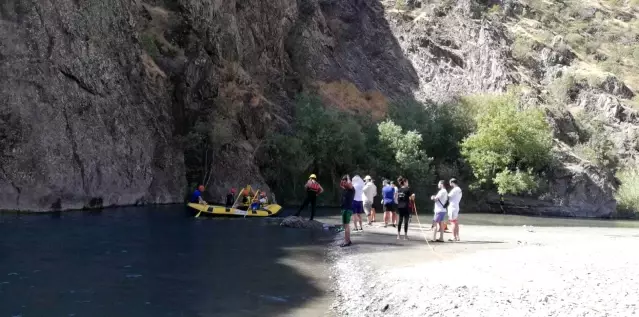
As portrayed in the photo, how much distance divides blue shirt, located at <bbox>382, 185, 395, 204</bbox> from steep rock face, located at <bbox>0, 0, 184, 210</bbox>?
19.0 m

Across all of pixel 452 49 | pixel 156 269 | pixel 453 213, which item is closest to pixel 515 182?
pixel 452 49

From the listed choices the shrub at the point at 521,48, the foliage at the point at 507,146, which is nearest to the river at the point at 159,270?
the foliage at the point at 507,146

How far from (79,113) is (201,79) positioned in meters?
13.5

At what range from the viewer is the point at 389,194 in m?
24.8

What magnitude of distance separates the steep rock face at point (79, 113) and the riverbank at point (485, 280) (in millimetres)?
20541

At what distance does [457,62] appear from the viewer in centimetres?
7438

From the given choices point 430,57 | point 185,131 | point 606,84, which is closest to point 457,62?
point 430,57

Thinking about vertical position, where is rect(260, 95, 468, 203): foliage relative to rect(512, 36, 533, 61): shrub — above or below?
below

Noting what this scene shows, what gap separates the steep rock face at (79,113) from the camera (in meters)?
31.4

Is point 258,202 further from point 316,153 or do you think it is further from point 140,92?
point 316,153

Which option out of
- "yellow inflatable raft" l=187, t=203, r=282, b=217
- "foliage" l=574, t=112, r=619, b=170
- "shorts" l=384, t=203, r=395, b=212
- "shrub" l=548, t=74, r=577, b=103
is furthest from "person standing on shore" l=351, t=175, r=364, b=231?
"shrub" l=548, t=74, r=577, b=103

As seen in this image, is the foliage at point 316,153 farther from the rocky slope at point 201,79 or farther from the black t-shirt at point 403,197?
the black t-shirt at point 403,197

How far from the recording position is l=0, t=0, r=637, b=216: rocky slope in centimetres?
3275

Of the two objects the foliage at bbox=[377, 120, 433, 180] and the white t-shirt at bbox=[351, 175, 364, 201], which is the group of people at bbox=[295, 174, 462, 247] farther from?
the foliage at bbox=[377, 120, 433, 180]
